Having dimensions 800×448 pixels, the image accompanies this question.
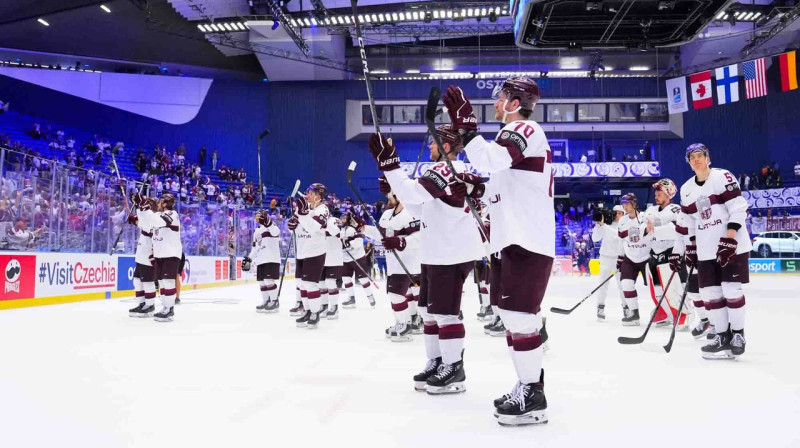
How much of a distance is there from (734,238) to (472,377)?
7.98 ft

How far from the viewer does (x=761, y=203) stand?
27.1 meters

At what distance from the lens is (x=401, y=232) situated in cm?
558

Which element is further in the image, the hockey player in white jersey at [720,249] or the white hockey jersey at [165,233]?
the white hockey jersey at [165,233]

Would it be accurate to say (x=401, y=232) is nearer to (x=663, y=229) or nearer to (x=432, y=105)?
(x=432, y=105)

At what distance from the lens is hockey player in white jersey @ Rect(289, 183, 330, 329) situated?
7.30 m

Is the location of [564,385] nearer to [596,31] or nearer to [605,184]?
[596,31]

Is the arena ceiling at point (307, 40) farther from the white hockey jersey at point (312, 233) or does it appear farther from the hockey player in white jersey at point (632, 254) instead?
the white hockey jersey at point (312, 233)

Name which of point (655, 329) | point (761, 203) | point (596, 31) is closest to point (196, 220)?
point (596, 31)

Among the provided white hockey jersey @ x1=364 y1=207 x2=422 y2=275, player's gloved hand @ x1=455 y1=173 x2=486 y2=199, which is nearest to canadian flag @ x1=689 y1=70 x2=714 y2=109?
white hockey jersey @ x1=364 y1=207 x2=422 y2=275

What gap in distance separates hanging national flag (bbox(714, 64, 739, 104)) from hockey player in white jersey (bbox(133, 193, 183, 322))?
20.7 meters

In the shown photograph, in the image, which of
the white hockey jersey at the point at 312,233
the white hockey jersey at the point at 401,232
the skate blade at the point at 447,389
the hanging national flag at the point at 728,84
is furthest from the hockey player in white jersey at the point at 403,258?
the hanging national flag at the point at 728,84

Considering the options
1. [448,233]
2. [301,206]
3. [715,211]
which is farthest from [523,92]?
[301,206]

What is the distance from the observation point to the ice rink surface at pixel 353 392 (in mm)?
2711

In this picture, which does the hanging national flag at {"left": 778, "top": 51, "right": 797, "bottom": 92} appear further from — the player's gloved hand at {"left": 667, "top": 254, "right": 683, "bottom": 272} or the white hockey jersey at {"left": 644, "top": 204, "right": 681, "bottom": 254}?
the player's gloved hand at {"left": 667, "top": 254, "right": 683, "bottom": 272}
